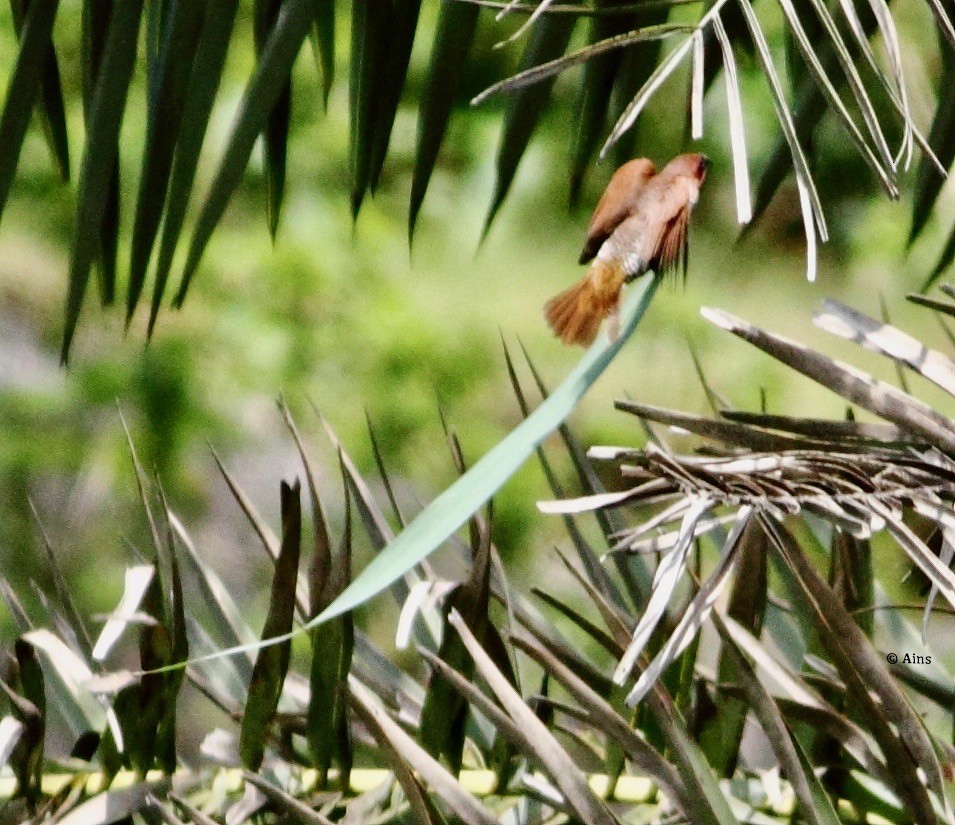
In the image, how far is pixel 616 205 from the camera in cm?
42

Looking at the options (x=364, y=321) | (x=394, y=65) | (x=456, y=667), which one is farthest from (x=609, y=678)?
(x=364, y=321)

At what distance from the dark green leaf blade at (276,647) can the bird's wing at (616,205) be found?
0.46 ft

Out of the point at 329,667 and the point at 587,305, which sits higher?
the point at 587,305

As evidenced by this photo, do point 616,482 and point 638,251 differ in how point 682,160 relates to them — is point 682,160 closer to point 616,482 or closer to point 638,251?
point 638,251

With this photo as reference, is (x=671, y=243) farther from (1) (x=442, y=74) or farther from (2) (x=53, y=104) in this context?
(2) (x=53, y=104)

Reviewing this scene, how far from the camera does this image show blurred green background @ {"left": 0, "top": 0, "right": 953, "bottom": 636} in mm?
1333

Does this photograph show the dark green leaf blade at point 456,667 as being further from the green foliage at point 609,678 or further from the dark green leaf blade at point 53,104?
the dark green leaf blade at point 53,104

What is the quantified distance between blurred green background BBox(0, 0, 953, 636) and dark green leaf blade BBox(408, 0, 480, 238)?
82 centimetres

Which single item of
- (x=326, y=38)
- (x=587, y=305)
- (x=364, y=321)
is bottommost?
(x=364, y=321)

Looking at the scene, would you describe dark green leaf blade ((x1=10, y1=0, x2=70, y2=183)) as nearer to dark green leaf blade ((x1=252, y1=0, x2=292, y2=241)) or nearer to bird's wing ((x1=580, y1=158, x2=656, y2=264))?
dark green leaf blade ((x1=252, y1=0, x2=292, y2=241))

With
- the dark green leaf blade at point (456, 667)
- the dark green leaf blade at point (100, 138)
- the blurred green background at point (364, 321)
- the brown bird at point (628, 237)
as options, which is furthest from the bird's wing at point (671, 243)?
the blurred green background at point (364, 321)

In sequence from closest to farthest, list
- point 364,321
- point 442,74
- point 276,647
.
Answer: point 276,647, point 442,74, point 364,321

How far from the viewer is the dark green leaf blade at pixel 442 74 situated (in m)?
0.46

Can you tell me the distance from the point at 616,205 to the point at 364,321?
3.27 feet
